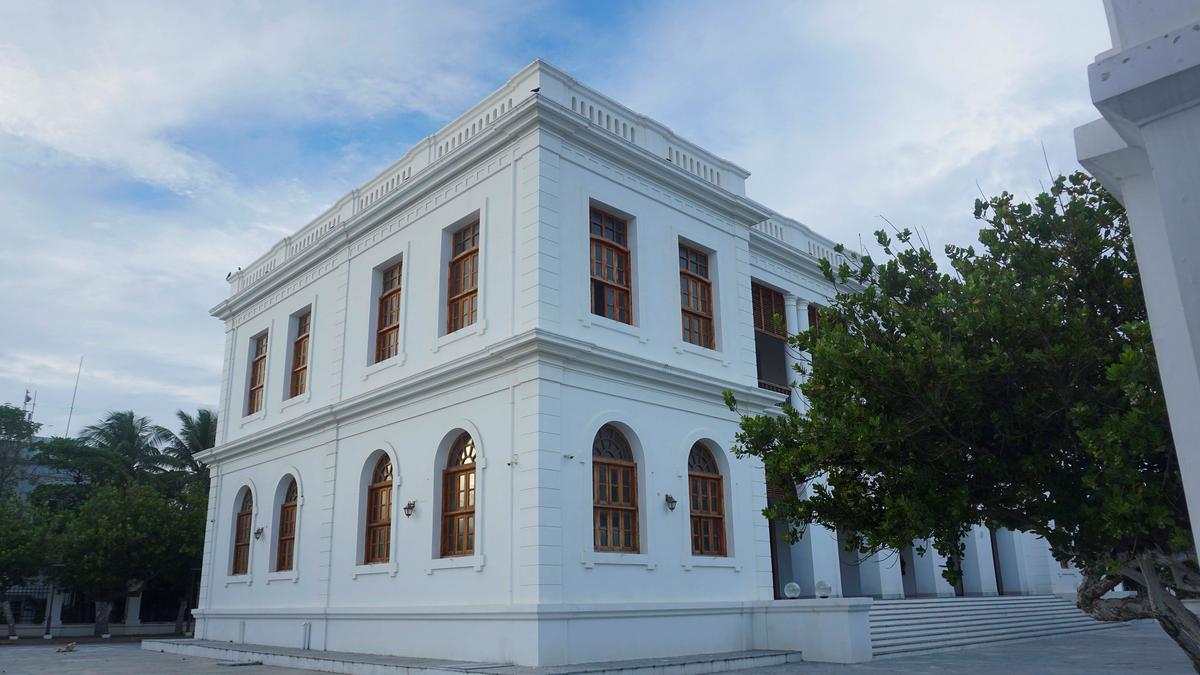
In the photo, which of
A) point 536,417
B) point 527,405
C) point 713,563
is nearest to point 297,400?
point 527,405

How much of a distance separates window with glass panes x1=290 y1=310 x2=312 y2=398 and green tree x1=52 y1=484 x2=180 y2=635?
28.0 feet

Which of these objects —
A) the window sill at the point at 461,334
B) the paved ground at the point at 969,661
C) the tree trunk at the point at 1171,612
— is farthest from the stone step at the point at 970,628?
the tree trunk at the point at 1171,612

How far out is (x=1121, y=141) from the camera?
3691 mm

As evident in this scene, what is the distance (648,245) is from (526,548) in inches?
233

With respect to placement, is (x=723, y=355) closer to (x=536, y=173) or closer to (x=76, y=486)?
(x=536, y=173)

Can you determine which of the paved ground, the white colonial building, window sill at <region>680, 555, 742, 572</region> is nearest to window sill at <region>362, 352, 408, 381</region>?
the white colonial building

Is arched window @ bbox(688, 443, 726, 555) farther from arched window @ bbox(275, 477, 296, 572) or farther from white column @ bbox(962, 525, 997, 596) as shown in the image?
white column @ bbox(962, 525, 997, 596)

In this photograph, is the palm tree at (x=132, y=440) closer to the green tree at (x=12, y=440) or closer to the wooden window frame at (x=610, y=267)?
the green tree at (x=12, y=440)

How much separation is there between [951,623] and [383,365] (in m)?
12.4

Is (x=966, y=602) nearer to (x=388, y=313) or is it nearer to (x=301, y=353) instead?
(x=388, y=313)

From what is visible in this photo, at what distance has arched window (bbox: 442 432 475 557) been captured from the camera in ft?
46.8

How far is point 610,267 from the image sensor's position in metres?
15.4

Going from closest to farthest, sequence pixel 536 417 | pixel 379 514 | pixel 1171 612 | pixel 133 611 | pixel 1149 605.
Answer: pixel 1171 612 → pixel 1149 605 → pixel 536 417 → pixel 379 514 → pixel 133 611

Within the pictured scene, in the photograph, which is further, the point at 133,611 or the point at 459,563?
the point at 133,611
